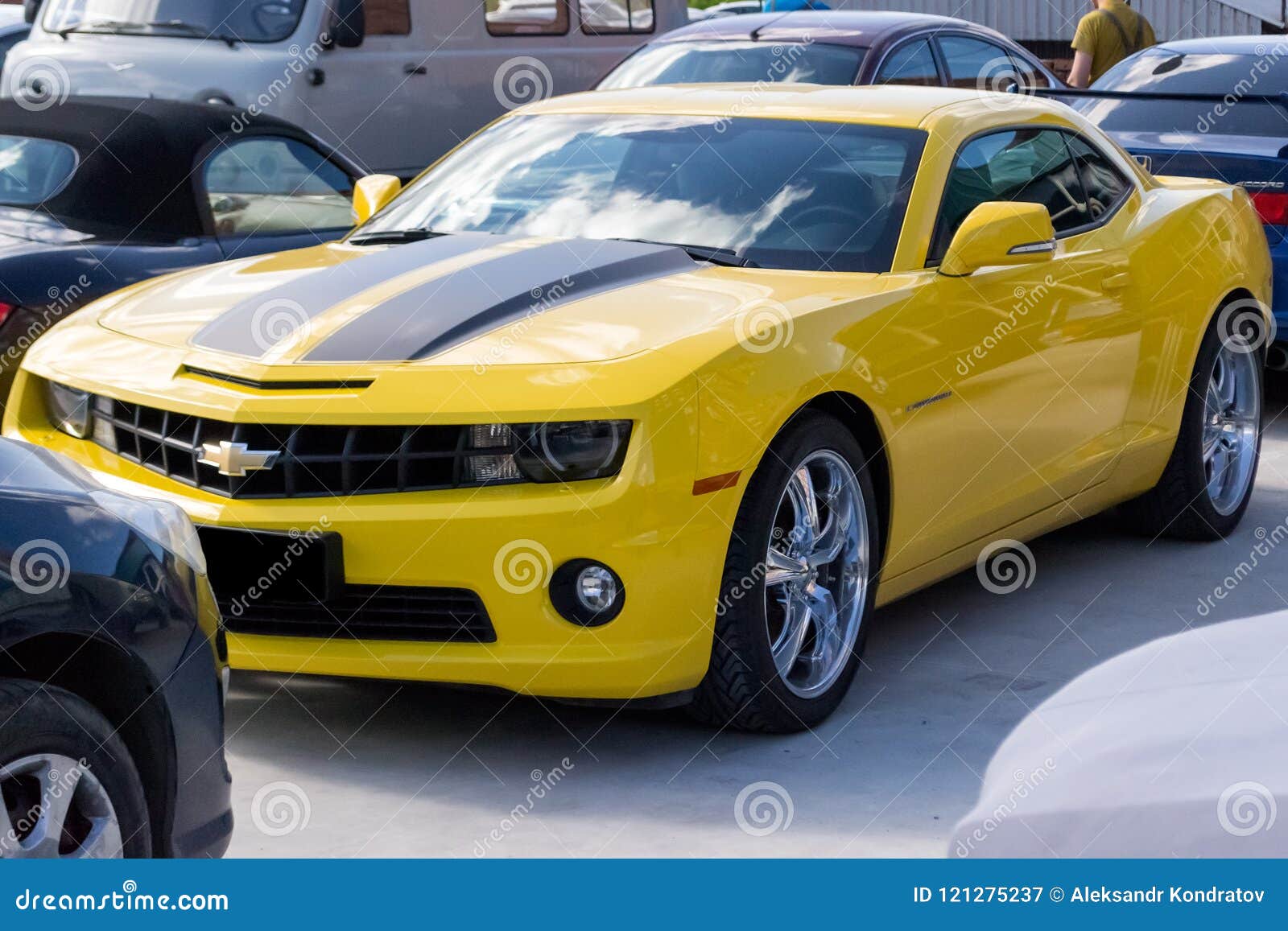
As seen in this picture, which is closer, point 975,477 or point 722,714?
point 722,714

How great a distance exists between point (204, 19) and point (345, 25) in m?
0.79

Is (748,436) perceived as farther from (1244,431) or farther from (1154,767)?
(1244,431)

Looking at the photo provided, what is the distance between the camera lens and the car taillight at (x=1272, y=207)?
7.80 meters

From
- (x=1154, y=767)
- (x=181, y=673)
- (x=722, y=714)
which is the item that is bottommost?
(x=722, y=714)

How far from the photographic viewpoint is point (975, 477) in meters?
5.01

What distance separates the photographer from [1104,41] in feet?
40.3

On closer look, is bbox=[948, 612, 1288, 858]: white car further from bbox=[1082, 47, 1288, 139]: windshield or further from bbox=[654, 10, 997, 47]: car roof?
bbox=[654, 10, 997, 47]: car roof

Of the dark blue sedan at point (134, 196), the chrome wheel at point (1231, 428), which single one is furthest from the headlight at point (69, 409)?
the chrome wheel at point (1231, 428)

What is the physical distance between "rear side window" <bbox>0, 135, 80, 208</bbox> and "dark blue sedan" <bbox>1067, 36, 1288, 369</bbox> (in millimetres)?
4549

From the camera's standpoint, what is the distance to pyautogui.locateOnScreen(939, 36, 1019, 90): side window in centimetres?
1047

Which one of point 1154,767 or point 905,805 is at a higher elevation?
point 1154,767

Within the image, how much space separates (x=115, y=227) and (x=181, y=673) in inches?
141

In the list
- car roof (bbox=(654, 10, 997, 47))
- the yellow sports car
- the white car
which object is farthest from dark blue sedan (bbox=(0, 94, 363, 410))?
the white car

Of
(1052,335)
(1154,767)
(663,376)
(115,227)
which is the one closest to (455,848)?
(663,376)
